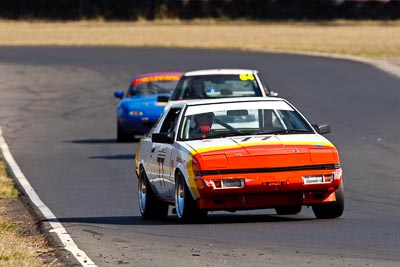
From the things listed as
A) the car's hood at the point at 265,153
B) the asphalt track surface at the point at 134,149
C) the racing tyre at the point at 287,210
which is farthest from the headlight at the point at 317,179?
the racing tyre at the point at 287,210

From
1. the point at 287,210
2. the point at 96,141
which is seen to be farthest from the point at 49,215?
the point at 96,141

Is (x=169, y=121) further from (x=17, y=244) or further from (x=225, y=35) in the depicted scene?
(x=225, y=35)

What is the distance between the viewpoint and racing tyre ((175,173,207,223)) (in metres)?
12.1

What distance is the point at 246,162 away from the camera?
11.9 meters

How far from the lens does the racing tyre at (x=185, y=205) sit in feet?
39.8

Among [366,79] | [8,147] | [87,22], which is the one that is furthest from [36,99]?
[87,22]

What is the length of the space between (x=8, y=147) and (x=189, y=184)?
1427cm

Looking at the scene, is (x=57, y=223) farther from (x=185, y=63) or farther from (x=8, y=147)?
(x=185, y=63)

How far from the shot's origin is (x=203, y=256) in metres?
9.84

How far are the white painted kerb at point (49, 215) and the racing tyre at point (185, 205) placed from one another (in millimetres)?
1149

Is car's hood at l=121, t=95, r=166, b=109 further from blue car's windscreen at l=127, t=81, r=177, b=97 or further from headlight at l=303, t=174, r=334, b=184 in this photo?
headlight at l=303, t=174, r=334, b=184

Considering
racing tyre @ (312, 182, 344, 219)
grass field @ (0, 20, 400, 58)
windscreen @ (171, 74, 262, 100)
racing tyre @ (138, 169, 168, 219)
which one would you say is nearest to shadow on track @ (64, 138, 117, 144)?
windscreen @ (171, 74, 262, 100)

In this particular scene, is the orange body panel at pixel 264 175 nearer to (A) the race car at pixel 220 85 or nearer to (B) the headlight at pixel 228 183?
(B) the headlight at pixel 228 183

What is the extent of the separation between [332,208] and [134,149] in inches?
493
